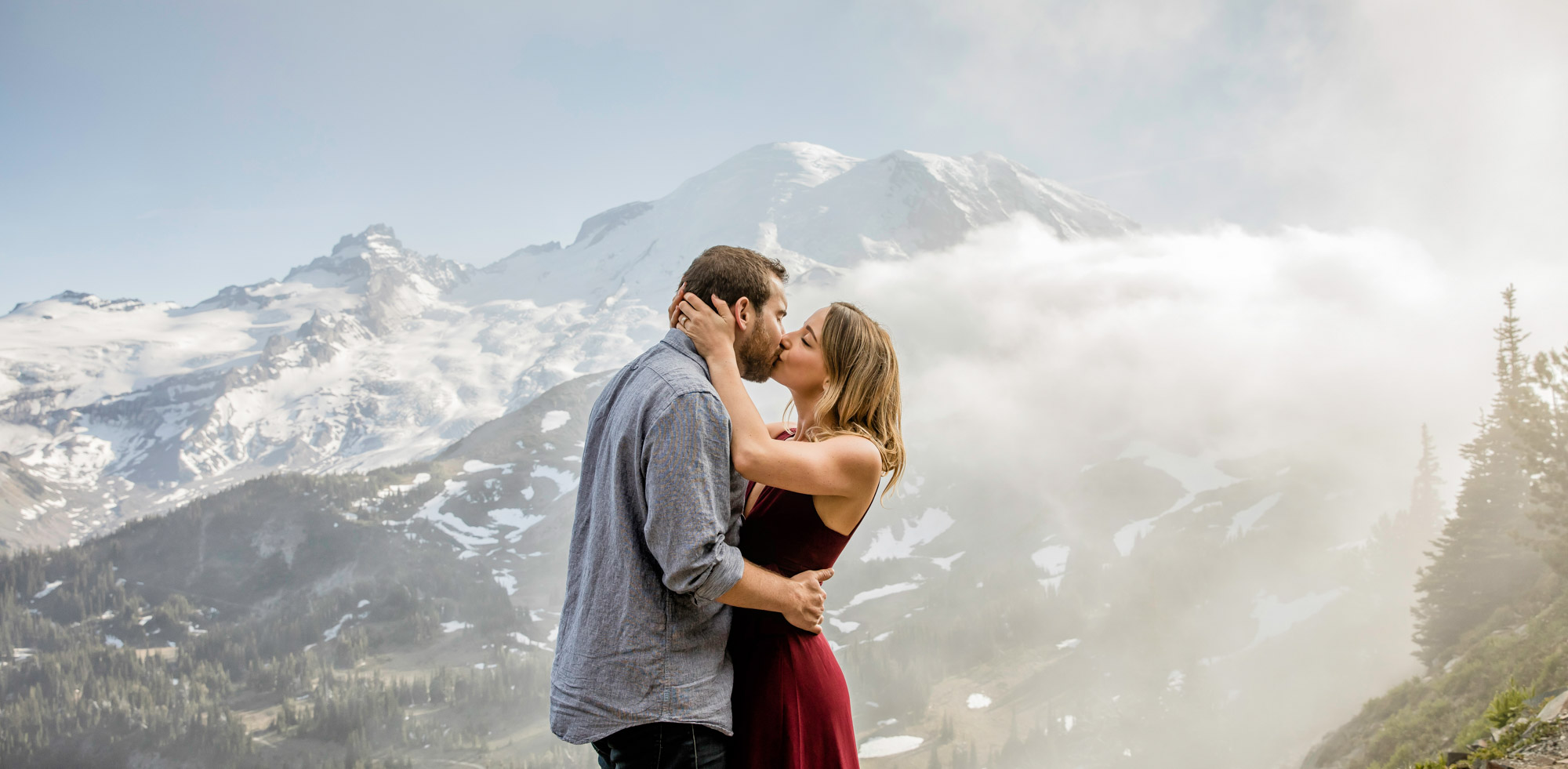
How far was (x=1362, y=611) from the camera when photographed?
199 m

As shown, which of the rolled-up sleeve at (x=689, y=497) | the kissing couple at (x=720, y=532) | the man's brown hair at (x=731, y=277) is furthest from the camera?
the man's brown hair at (x=731, y=277)

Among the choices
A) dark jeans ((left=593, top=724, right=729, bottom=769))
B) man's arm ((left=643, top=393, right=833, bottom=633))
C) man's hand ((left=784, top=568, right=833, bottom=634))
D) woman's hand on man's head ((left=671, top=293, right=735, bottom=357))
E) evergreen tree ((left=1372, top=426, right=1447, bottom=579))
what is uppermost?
woman's hand on man's head ((left=671, top=293, right=735, bottom=357))

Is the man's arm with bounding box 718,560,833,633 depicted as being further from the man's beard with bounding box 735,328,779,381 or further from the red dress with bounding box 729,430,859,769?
the man's beard with bounding box 735,328,779,381

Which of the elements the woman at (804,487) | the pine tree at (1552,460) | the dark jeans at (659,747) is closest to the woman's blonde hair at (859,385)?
the woman at (804,487)

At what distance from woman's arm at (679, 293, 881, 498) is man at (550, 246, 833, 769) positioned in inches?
4.1

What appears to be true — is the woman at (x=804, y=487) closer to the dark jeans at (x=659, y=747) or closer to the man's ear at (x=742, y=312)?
the man's ear at (x=742, y=312)

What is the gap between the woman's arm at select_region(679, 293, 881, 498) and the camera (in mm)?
4020

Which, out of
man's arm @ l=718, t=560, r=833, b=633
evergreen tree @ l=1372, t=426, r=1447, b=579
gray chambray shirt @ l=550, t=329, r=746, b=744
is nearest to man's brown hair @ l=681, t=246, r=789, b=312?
gray chambray shirt @ l=550, t=329, r=746, b=744

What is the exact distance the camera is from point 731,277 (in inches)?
175

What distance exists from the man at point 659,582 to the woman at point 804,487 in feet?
0.67

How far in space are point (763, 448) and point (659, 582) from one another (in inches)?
33.6

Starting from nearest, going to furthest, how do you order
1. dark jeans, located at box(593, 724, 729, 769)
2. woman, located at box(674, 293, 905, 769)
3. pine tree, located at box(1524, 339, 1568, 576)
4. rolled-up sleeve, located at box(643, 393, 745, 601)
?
rolled-up sleeve, located at box(643, 393, 745, 601) → dark jeans, located at box(593, 724, 729, 769) → woman, located at box(674, 293, 905, 769) → pine tree, located at box(1524, 339, 1568, 576)

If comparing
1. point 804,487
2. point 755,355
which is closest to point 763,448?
point 804,487

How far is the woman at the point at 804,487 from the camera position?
14.0ft
